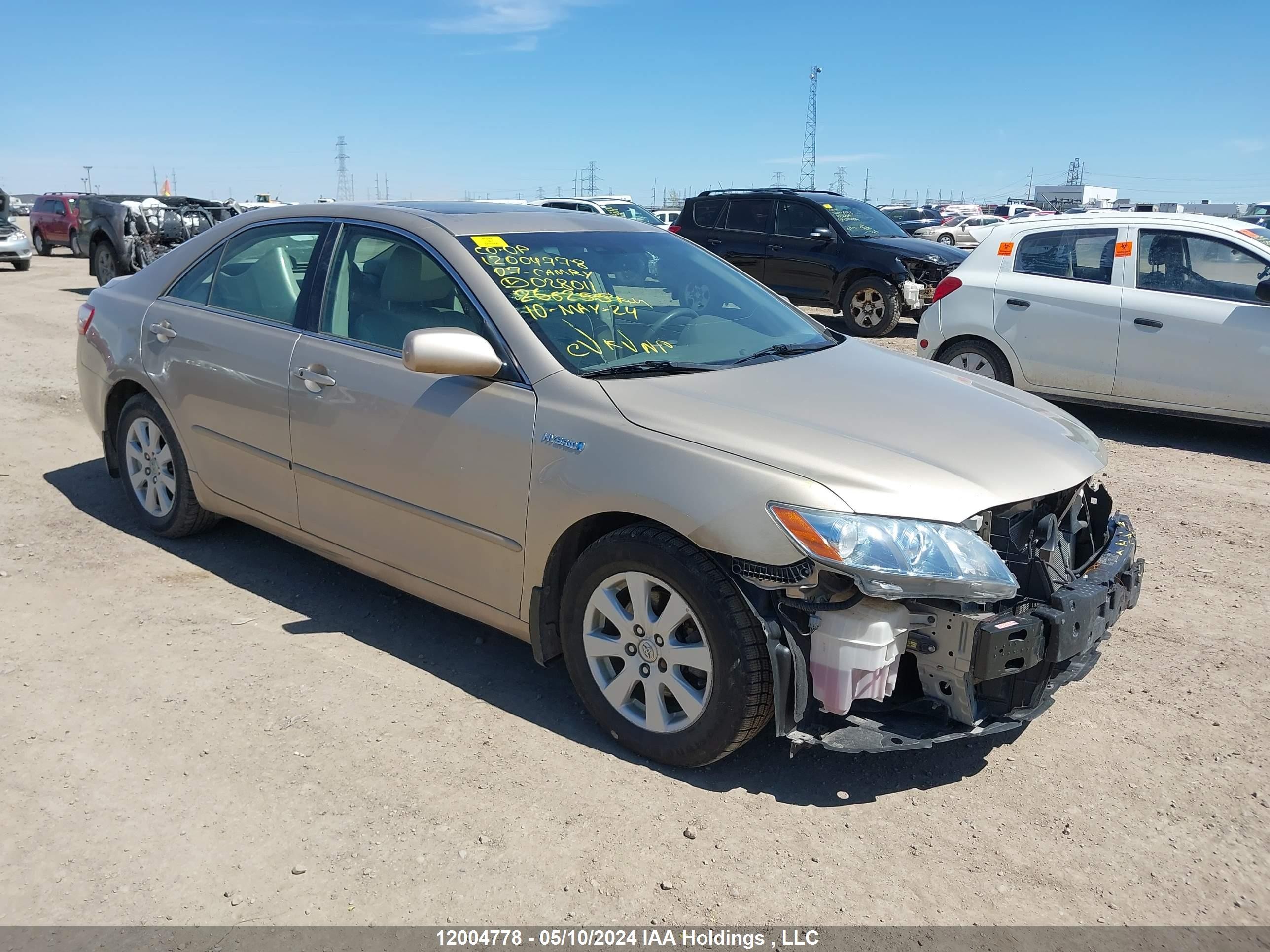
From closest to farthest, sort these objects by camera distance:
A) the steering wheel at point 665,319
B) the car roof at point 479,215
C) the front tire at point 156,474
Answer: the steering wheel at point 665,319 → the car roof at point 479,215 → the front tire at point 156,474

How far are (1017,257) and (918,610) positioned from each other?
20.6 feet

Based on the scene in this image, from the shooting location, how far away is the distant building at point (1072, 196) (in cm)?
6381

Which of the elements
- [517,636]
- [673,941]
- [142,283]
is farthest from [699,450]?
[142,283]

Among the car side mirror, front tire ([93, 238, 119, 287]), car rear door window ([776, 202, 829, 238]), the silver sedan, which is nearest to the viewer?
the car side mirror

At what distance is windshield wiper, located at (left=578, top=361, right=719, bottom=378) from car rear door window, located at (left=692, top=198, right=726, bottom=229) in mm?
11532

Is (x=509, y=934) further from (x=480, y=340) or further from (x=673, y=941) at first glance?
(x=480, y=340)

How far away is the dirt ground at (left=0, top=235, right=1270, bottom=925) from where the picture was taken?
2.73 m

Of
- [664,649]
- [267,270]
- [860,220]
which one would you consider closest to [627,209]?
[860,220]

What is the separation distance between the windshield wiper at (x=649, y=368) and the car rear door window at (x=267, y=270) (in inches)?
61.4

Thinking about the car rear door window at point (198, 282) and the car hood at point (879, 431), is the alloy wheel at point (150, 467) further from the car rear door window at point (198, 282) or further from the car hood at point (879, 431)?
the car hood at point (879, 431)

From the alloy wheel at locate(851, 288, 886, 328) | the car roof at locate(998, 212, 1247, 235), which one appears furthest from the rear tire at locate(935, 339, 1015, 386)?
the alloy wheel at locate(851, 288, 886, 328)

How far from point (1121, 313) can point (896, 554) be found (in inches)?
231

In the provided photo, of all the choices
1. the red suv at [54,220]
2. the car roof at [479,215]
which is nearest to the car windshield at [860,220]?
the car roof at [479,215]

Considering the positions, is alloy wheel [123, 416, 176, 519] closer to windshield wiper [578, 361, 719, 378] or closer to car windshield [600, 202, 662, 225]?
windshield wiper [578, 361, 719, 378]
